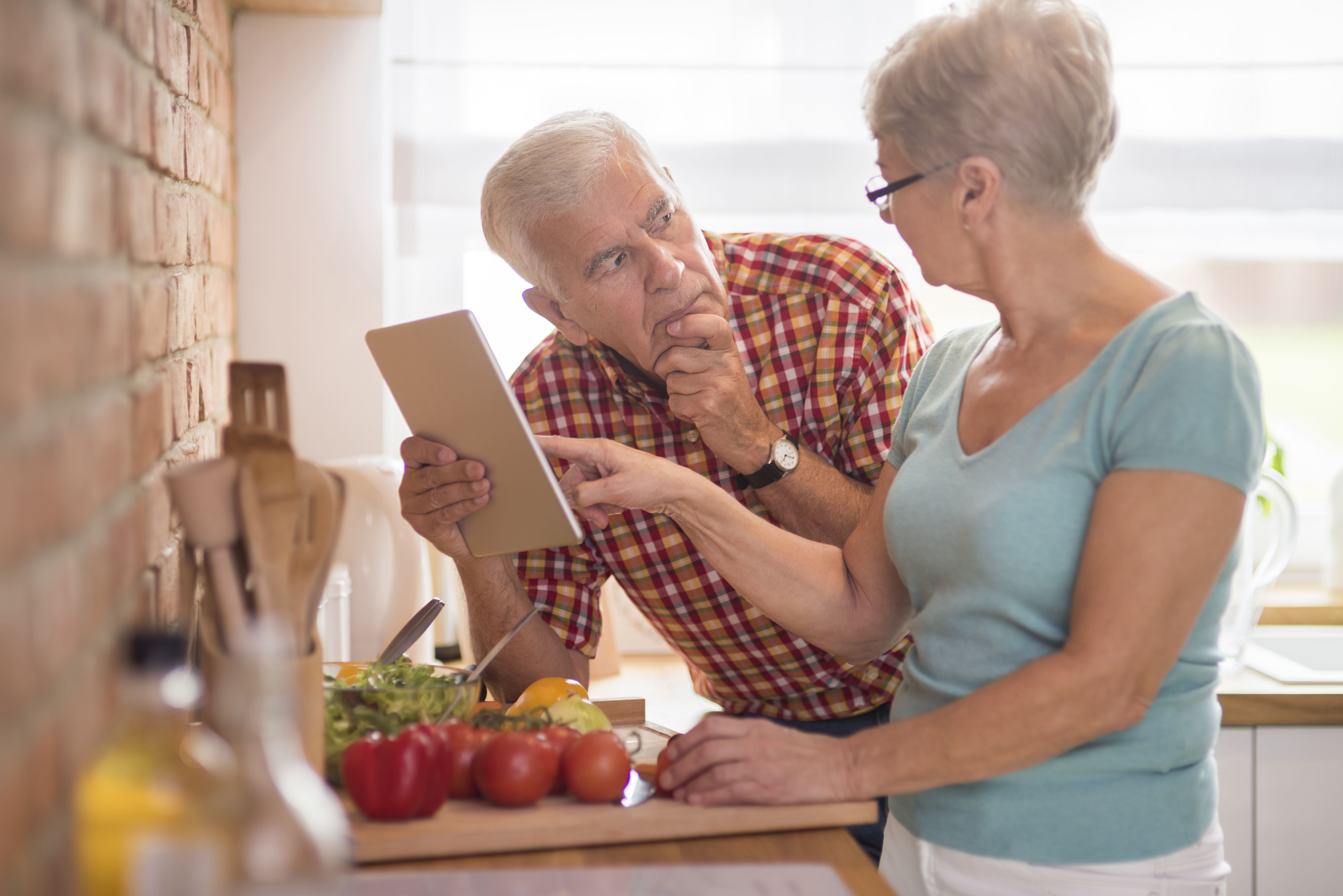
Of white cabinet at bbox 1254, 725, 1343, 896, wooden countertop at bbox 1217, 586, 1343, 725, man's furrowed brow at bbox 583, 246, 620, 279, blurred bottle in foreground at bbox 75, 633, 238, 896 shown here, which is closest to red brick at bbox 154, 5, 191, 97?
man's furrowed brow at bbox 583, 246, 620, 279

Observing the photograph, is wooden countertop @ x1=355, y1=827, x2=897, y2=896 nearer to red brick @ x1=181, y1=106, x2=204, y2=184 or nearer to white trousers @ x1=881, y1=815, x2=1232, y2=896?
white trousers @ x1=881, y1=815, x2=1232, y2=896

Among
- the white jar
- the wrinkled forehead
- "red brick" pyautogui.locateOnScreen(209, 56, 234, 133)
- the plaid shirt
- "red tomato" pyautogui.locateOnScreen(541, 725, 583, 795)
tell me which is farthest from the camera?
the white jar

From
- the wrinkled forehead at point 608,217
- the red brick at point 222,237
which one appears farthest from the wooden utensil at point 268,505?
the red brick at point 222,237

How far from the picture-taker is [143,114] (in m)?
0.95

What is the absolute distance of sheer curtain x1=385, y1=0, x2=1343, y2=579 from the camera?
7.09ft

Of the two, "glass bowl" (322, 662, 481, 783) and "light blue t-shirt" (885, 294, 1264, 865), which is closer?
"light blue t-shirt" (885, 294, 1264, 865)

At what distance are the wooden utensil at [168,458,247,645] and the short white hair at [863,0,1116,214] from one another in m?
0.65

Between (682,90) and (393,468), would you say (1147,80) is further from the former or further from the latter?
(393,468)

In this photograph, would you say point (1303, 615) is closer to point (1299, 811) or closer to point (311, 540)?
point (1299, 811)

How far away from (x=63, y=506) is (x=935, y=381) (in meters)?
0.83

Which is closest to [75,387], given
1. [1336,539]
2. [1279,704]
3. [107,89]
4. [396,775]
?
[107,89]

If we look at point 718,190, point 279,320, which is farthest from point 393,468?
point 718,190

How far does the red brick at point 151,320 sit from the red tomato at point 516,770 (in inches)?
16.4

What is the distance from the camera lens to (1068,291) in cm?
100
